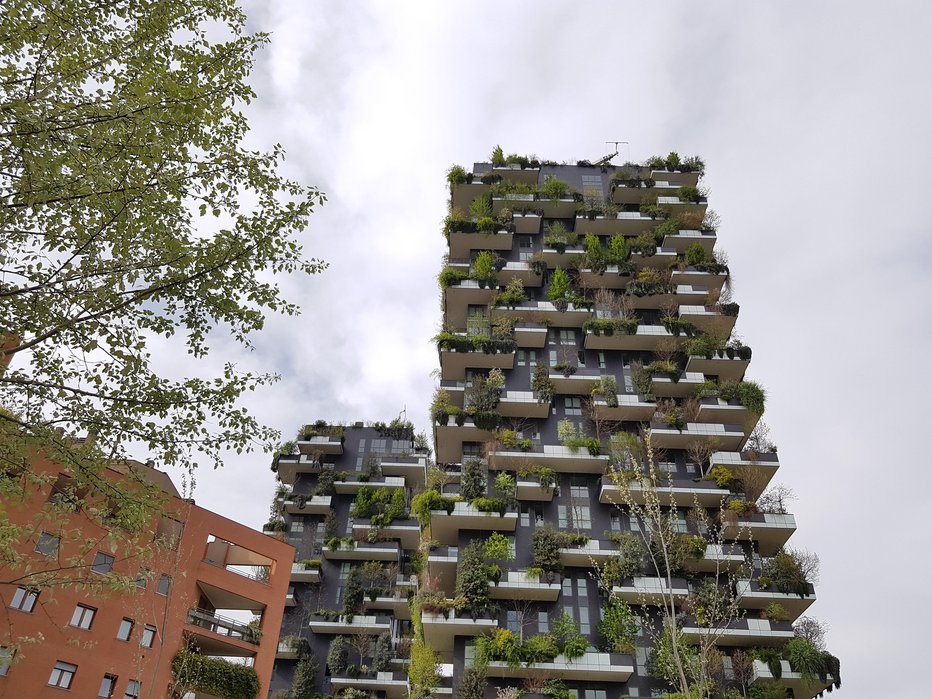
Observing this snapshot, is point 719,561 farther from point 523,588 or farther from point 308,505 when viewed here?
point 308,505

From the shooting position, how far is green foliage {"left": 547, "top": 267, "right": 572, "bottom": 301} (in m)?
41.5

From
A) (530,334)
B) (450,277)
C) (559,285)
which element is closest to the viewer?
A: (530,334)

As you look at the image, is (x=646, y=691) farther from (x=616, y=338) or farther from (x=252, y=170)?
(x=252, y=170)

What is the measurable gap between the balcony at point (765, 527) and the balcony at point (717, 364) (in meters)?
8.74

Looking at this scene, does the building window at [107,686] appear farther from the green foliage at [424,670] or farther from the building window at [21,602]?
the green foliage at [424,670]

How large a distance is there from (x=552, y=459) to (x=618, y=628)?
28.1ft

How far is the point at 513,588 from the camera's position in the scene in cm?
3169

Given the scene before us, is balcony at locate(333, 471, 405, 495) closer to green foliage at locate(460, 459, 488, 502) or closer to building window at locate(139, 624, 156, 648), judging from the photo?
green foliage at locate(460, 459, 488, 502)

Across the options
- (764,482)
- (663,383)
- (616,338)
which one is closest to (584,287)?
(616,338)

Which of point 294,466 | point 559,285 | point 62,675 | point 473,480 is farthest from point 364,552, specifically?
point 62,675

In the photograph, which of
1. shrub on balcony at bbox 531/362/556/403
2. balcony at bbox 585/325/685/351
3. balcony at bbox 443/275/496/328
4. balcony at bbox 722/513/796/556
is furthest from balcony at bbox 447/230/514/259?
balcony at bbox 722/513/796/556

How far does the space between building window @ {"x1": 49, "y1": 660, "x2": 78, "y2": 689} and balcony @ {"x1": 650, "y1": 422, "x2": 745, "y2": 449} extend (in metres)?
27.9

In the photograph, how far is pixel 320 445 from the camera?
175 ft

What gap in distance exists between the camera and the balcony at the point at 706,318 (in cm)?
4056
